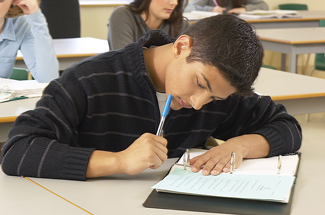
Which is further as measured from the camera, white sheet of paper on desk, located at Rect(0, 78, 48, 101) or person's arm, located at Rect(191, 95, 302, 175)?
white sheet of paper on desk, located at Rect(0, 78, 48, 101)

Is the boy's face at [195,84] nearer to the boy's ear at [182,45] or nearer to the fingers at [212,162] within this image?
the boy's ear at [182,45]

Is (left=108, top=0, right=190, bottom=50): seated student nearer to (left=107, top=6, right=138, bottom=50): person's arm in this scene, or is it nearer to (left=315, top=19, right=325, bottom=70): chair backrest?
(left=107, top=6, right=138, bottom=50): person's arm

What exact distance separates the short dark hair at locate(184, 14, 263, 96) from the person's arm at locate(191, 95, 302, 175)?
17 cm

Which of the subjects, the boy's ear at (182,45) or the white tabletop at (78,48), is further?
the white tabletop at (78,48)

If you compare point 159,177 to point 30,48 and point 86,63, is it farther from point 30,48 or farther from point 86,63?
point 30,48

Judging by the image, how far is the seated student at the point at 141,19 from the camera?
2666 mm

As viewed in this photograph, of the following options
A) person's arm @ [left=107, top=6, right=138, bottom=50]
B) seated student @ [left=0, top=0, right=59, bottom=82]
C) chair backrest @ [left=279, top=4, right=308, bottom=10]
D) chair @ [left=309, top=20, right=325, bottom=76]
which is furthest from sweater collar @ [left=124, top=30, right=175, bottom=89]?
chair backrest @ [left=279, top=4, right=308, bottom=10]

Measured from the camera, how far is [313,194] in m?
0.93

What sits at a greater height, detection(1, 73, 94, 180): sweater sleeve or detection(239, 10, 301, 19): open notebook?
detection(1, 73, 94, 180): sweater sleeve

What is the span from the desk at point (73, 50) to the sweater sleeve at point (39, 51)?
0.35 m

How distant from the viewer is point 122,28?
8.76 ft

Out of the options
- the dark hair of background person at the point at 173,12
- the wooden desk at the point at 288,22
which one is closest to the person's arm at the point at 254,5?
the wooden desk at the point at 288,22

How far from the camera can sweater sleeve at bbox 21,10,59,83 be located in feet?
7.20

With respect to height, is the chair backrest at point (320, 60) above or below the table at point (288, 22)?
below
